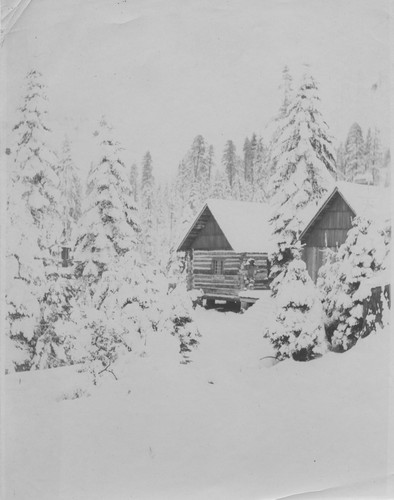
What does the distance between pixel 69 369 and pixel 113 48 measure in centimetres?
157

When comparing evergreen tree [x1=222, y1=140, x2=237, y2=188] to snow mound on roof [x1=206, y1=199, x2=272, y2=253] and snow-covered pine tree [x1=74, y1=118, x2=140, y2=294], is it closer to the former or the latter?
snow mound on roof [x1=206, y1=199, x2=272, y2=253]

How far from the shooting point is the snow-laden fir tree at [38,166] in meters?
2.59

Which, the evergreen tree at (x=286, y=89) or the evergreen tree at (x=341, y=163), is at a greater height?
the evergreen tree at (x=286, y=89)

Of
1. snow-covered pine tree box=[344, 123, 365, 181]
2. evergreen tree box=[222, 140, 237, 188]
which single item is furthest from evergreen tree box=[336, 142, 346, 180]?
evergreen tree box=[222, 140, 237, 188]

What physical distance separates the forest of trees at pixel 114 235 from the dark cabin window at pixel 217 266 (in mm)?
203

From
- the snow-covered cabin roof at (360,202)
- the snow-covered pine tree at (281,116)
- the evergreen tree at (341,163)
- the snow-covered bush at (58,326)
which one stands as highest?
the snow-covered pine tree at (281,116)

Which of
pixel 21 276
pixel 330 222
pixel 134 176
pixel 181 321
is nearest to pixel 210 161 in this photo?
pixel 134 176

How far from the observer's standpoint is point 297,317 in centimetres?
264

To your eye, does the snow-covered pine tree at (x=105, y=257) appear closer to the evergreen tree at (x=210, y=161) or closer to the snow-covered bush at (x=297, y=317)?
the evergreen tree at (x=210, y=161)

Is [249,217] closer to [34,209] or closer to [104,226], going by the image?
[104,226]

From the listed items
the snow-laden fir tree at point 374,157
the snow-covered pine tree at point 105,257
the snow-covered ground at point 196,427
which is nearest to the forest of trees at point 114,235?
the snow-covered pine tree at point 105,257

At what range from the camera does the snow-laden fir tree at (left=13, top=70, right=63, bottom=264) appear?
2.59 meters

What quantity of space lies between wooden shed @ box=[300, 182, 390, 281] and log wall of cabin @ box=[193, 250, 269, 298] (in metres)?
0.24

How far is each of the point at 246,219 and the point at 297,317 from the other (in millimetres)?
541
